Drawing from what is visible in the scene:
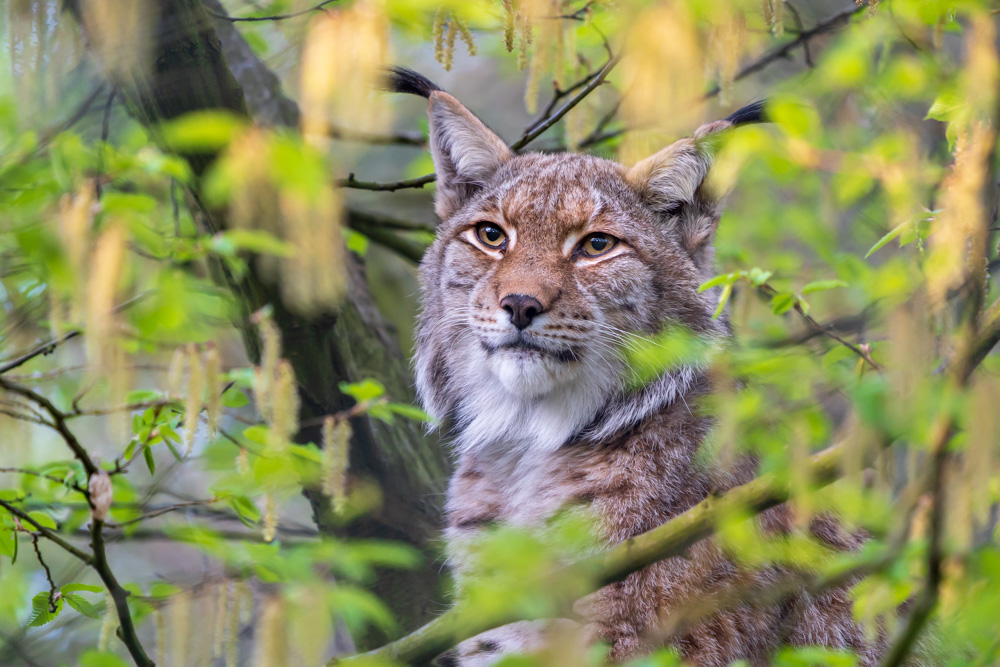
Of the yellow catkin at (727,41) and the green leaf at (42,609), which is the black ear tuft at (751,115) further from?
the green leaf at (42,609)

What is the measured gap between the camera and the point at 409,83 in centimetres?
441

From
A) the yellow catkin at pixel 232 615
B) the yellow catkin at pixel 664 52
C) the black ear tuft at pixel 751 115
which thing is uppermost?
the yellow catkin at pixel 664 52

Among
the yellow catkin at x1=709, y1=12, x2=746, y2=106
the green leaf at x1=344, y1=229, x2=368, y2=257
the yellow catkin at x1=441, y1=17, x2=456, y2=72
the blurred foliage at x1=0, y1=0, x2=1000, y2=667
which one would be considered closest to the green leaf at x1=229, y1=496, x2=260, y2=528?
the blurred foliage at x1=0, y1=0, x2=1000, y2=667

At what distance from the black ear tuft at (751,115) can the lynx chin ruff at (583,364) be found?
1 centimetres

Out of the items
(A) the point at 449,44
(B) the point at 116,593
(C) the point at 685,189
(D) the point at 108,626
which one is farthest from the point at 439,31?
(D) the point at 108,626

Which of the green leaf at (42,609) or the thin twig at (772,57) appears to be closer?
the green leaf at (42,609)

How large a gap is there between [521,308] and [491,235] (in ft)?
2.43

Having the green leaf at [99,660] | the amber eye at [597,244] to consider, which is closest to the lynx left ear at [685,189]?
the amber eye at [597,244]

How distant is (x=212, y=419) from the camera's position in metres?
2.62

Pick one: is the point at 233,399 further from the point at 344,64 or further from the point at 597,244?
the point at 344,64

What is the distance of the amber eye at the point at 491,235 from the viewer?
169 inches

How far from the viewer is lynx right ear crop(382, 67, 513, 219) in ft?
14.5

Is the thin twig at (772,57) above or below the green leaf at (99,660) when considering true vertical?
above

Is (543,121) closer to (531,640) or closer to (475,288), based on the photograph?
(475,288)
